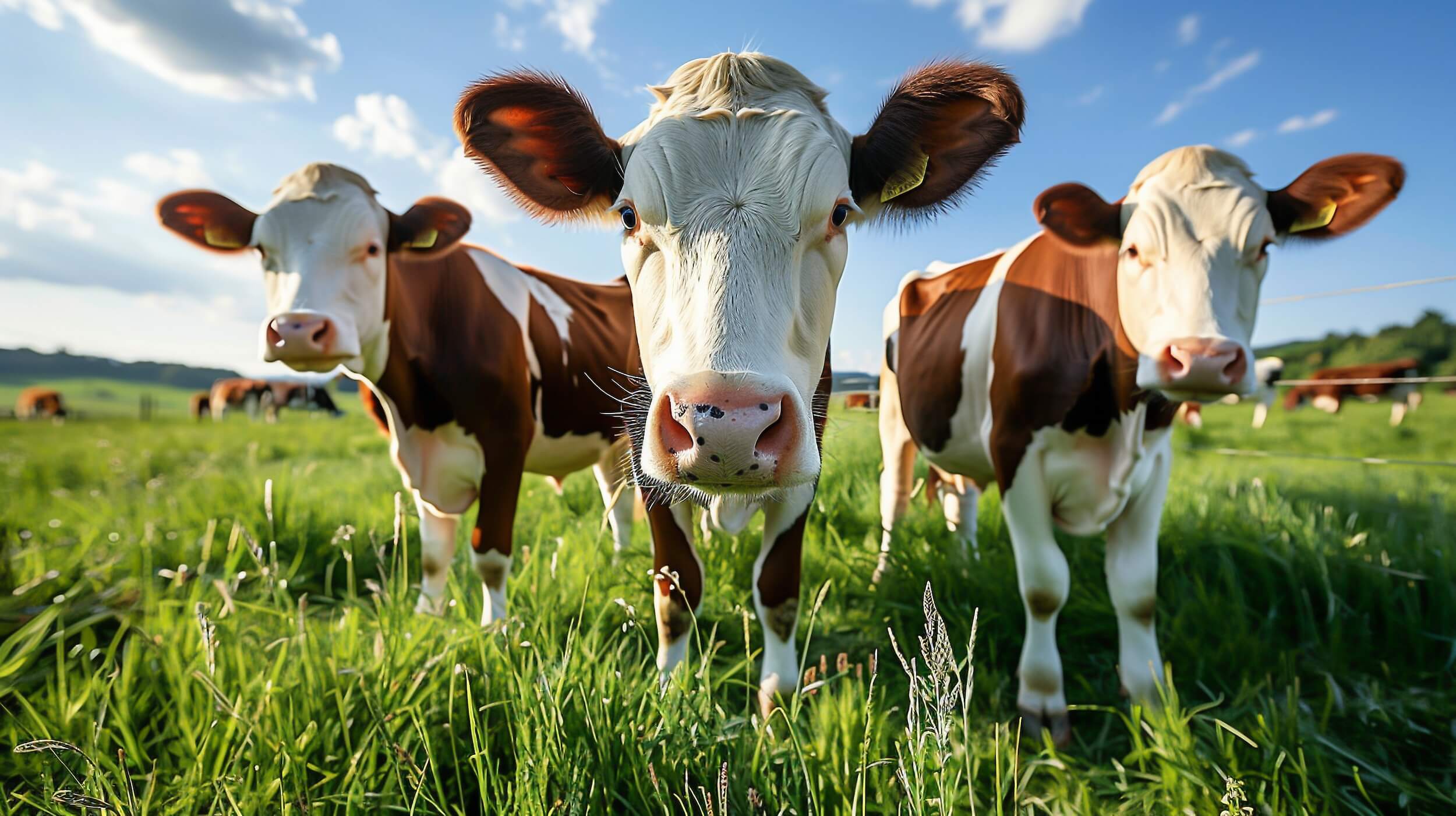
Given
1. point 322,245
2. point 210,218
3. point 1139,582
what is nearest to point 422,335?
point 322,245

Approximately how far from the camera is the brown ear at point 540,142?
82.9 inches

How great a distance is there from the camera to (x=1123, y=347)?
2.54m

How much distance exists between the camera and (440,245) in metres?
3.12

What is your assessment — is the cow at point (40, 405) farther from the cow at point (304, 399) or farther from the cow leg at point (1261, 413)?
the cow leg at point (1261, 413)

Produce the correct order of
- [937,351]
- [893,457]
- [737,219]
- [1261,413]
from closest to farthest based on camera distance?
[737,219], [937,351], [893,457], [1261,413]

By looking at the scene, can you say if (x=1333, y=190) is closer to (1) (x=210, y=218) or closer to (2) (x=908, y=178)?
(2) (x=908, y=178)

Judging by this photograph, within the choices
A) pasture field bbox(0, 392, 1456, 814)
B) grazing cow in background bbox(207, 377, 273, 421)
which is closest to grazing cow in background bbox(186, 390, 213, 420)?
grazing cow in background bbox(207, 377, 273, 421)

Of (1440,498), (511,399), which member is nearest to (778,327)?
(511,399)

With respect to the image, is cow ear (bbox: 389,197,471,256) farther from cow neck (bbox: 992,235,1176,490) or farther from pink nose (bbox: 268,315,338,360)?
cow neck (bbox: 992,235,1176,490)

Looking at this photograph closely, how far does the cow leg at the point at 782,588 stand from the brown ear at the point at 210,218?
2.83 metres

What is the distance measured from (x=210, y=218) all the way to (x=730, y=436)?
125 inches

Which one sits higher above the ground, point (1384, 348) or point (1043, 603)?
point (1384, 348)

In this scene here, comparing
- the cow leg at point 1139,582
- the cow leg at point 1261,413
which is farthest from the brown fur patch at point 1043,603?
the cow leg at point 1261,413

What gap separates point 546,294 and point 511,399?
107 centimetres
